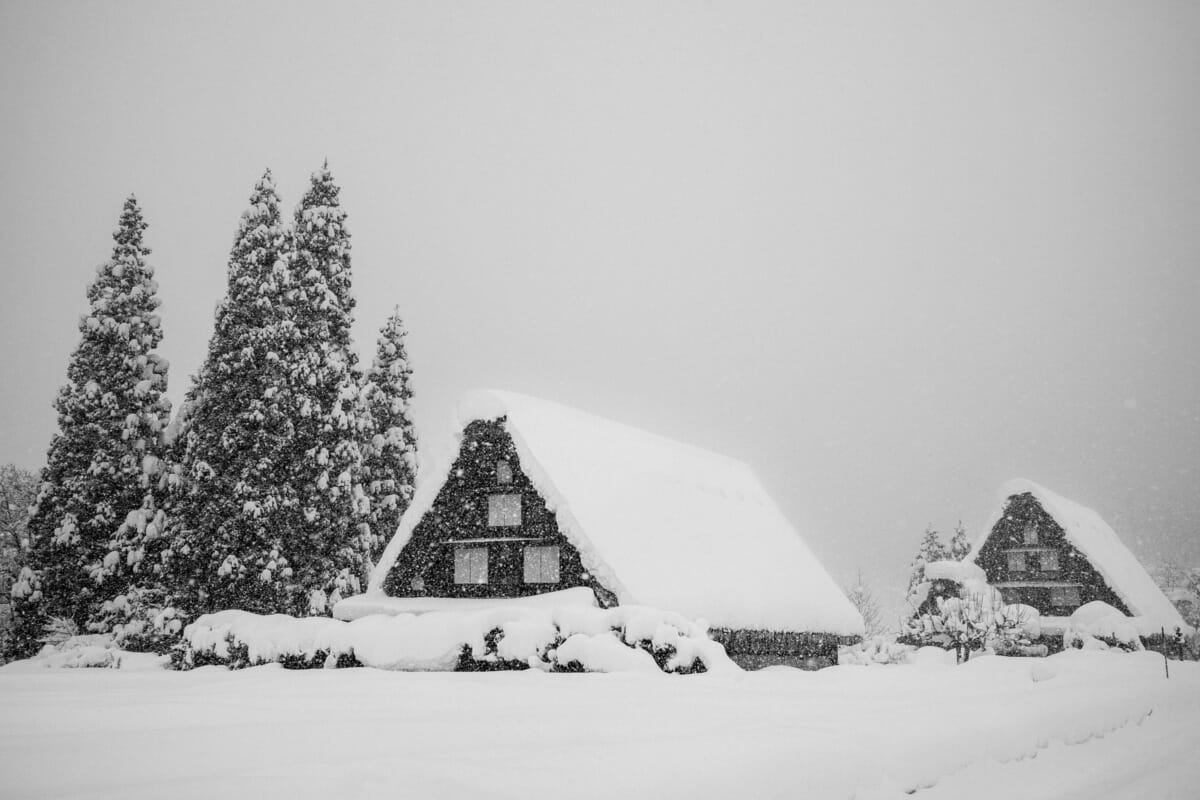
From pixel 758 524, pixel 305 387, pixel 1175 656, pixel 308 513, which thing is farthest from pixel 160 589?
pixel 1175 656

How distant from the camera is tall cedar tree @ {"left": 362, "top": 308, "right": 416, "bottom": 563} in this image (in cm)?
3133

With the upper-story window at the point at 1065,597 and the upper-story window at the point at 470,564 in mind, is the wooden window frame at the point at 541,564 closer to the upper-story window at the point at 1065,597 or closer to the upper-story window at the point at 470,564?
the upper-story window at the point at 470,564

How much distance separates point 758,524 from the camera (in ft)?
93.9

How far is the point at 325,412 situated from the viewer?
2603 centimetres

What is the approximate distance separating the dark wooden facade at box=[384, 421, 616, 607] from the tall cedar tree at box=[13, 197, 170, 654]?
10.1 metres

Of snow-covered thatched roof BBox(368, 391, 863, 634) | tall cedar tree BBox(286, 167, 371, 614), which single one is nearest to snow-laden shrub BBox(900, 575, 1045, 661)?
snow-covered thatched roof BBox(368, 391, 863, 634)

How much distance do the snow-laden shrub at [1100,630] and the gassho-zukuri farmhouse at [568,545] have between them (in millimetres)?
17362

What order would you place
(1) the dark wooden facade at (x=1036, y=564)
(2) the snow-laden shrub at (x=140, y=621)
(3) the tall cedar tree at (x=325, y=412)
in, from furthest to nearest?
(1) the dark wooden facade at (x=1036, y=564) → (3) the tall cedar tree at (x=325, y=412) → (2) the snow-laden shrub at (x=140, y=621)

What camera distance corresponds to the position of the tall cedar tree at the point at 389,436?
1233 inches

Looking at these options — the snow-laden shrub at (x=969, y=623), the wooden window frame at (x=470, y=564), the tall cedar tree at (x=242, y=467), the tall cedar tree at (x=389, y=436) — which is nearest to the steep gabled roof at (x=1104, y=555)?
the snow-laden shrub at (x=969, y=623)

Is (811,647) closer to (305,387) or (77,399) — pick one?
(305,387)

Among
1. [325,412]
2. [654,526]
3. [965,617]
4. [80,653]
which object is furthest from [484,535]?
[965,617]

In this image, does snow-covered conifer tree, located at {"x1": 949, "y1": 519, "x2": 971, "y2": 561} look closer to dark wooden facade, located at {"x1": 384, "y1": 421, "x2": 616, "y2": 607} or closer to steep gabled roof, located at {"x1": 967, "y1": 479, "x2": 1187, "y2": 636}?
steep gabled roof, located at {"x1": 967, "y1": 479, "x2": 1187, "y2": 636}

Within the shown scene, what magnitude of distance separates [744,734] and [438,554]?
17.4 meters
